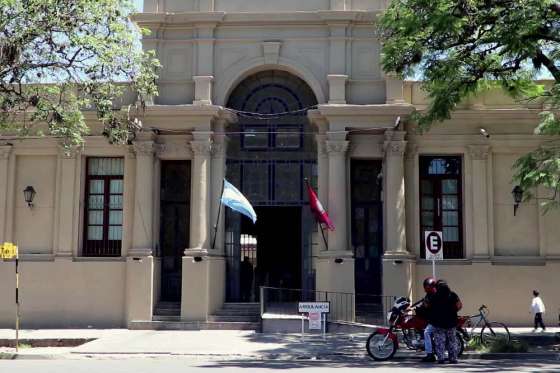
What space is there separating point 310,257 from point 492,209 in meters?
5.67

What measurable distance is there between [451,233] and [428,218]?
32.8 inches

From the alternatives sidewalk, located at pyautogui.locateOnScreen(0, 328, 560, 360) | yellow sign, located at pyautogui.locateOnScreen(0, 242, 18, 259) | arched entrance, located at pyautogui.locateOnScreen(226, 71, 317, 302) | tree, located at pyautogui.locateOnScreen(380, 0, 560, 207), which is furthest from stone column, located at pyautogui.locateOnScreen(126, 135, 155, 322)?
tree, located at pyautogui.locateOnScreen(380, 0, 560, 207)

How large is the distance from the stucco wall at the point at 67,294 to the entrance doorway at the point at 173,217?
155cm

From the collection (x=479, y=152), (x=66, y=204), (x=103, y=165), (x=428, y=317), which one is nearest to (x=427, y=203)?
(x=479, y=152)

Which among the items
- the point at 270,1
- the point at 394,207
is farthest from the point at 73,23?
the point at 394,207

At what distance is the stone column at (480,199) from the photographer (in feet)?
69.7

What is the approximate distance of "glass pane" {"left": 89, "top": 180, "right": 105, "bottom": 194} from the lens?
22.3 metres

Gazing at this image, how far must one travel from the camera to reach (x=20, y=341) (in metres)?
18.5

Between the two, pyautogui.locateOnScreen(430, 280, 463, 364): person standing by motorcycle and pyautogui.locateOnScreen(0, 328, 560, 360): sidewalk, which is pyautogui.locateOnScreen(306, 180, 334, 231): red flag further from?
pyautogui.locateOnScreen(430, 280, 463, 364): person standing by motorcycle

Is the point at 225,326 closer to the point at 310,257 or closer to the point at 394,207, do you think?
the point at 310,257

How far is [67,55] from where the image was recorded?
17.3 meters

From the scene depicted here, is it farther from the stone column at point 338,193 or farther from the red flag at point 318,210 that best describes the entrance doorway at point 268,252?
the red flag at point 318,210

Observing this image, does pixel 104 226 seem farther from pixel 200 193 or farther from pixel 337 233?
pixel 337 233

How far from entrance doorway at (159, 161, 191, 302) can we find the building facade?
0.17 feet
